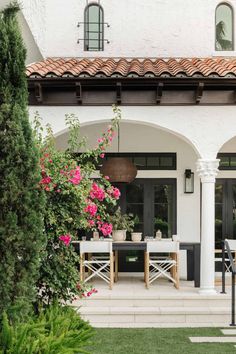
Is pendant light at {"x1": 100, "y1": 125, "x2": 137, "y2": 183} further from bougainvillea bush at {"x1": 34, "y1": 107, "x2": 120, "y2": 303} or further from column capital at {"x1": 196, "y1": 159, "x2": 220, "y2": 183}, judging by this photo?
bougainvillea bush at {"x1": 34, "y1": 107, "x2": 120, "y2": 303}

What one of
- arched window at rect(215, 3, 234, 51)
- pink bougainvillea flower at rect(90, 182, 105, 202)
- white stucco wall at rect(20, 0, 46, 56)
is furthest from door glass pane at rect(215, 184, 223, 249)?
pink bougainvillea flower at rect(90, 182, 105, 202)

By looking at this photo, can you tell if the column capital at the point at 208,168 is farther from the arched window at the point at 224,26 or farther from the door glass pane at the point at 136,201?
the arched window at the point at 224,26

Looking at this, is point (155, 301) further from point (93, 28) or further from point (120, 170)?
point (93, 28)

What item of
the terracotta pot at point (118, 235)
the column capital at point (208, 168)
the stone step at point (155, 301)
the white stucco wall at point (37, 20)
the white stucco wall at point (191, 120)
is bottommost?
the stone step at point (155, 301)

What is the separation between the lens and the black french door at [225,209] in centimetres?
1304

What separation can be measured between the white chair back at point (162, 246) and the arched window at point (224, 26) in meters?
5.57

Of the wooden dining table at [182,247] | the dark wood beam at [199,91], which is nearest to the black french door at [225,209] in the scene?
the wooden dining table at [182,247]

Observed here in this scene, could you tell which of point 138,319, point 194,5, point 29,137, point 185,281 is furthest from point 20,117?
point 194,5

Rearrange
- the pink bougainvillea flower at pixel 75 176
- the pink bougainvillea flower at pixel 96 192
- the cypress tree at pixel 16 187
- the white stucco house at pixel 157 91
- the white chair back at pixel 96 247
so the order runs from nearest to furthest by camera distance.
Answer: the cypress tree at pixel 16 187
the pink bougainvillea flower at pixel 75 176
the pink bougainvillea flower at pixel 96 192
the white stucco house at pixel 157 91
the white chair back at pixel 96 247

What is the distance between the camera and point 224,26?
14.2 meters

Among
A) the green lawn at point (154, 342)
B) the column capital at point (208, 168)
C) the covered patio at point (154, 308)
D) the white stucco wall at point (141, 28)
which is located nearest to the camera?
the green lawn at point (154, 342)

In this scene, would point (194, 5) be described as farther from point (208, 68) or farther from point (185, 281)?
point (185, 281)

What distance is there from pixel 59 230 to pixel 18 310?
126cm

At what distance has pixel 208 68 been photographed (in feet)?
36.3
